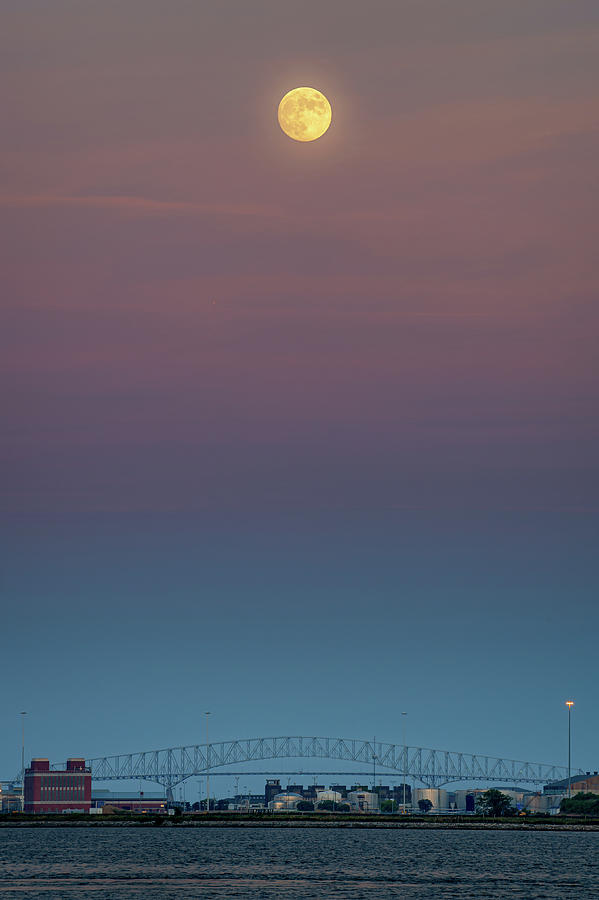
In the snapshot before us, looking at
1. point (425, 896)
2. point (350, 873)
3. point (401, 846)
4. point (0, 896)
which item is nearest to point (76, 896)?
point (0, 896)

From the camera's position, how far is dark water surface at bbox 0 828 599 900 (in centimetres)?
9444

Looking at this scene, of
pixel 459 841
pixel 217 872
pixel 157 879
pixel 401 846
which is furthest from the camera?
pixel 459 841

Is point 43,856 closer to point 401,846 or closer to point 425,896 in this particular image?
point 401,846

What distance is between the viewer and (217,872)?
112188 mm

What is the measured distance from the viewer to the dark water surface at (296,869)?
94.4 metres

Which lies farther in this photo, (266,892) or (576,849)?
(576,849)

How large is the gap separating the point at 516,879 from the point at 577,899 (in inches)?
730

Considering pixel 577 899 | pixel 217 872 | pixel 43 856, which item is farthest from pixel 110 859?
pixel 577 899

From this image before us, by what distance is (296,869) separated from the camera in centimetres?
11675

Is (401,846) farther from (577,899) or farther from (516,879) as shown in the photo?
(577,899)

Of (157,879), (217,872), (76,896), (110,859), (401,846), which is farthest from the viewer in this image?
(401,846)

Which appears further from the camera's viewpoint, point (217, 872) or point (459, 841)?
point (459, 841)

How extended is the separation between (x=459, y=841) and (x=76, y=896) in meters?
107

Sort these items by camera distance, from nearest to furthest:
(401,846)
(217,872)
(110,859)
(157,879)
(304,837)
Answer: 1. (157,879)
2. (217,872)
3. (110,859)
4. (401,846)
5. (304,837)
